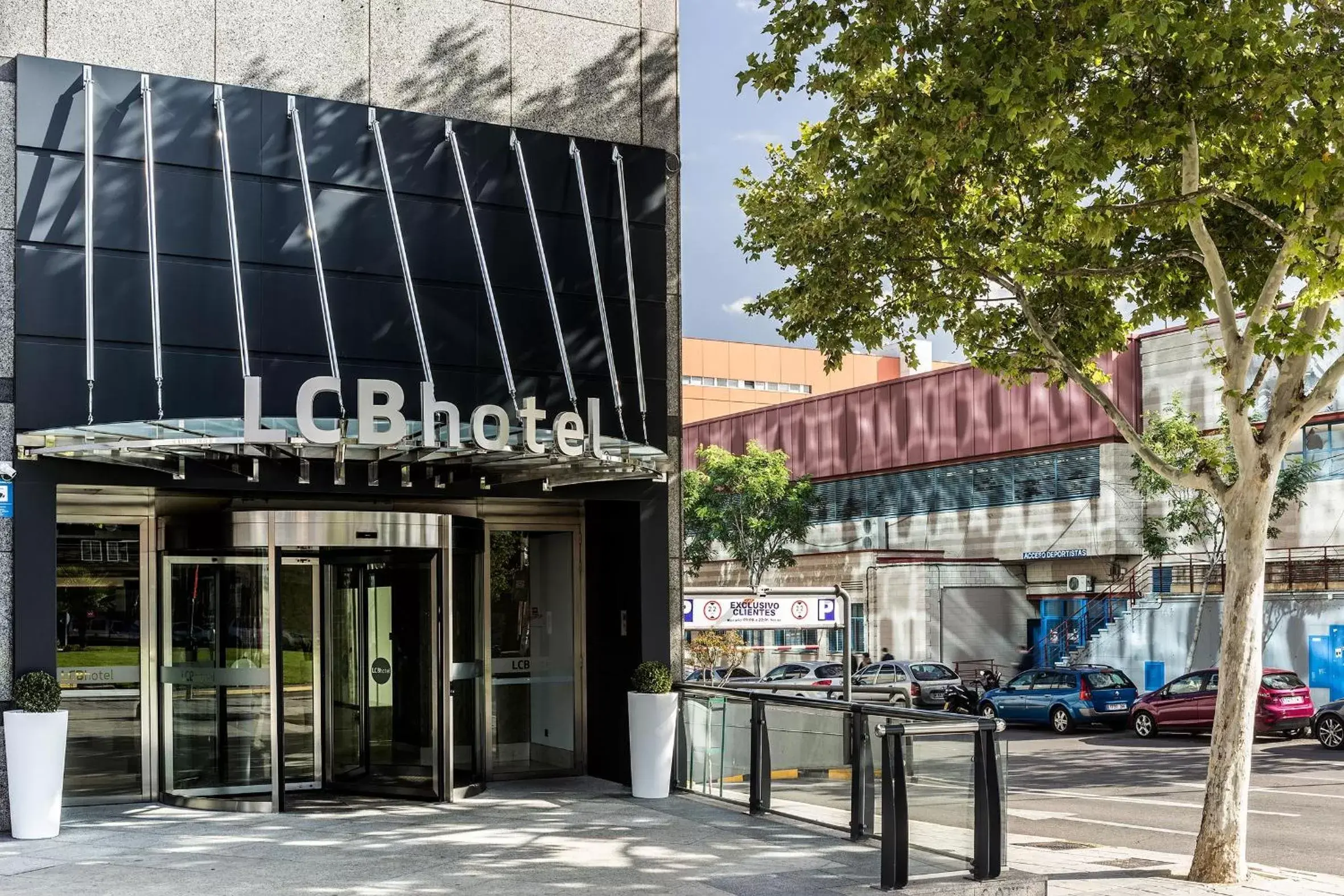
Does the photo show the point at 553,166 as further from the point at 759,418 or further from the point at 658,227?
the point at 759,418

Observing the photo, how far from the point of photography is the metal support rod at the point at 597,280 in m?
14.0

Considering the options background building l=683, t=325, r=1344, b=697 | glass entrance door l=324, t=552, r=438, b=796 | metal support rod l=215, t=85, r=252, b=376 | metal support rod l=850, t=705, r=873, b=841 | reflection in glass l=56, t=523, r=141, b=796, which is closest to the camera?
metal support rod l=850, t=705, r=873, b=841

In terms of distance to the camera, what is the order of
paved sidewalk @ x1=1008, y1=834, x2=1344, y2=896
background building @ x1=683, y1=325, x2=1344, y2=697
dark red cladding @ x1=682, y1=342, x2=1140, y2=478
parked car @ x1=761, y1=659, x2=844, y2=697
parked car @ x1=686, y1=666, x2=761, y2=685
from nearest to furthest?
paved sidewalk @ x1=1008, y1=834, x2=1344, y2=896 < parked car @ x1=686, y1=666, x2=761, y2=685 < parked car @ x1=761, y1=659, x2=844, y2=697 < background building @ x1=683, y1=325, x2=1344, y2=697 < dark red cladding @ x1=682, y1=342, x2=1140, y2=478

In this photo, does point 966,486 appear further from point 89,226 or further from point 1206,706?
point 89,226

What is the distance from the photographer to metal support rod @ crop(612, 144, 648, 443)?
14172 millimetres

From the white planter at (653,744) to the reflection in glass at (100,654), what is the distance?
185 inches

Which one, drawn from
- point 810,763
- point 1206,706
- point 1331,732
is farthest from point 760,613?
point 1206,706

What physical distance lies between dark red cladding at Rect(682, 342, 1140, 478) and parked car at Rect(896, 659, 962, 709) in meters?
10.6

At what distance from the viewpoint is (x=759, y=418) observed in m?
56.9

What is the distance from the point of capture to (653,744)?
44.0ft

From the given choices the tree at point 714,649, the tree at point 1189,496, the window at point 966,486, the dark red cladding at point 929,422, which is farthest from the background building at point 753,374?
the tree at point 714,649

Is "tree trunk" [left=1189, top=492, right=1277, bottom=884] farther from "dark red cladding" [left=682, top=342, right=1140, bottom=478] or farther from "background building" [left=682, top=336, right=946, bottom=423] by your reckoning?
"background building" [left=682, top=336, right=946, bottom=423]

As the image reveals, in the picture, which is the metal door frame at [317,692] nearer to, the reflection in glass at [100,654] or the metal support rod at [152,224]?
the reflection in glass at [100,654]

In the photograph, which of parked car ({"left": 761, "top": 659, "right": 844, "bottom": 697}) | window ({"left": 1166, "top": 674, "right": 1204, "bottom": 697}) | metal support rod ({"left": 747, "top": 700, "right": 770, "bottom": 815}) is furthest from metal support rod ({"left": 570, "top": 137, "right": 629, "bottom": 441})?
parked car ({"left": 761, "top": 659, "right": 844, "bottom": 697})
